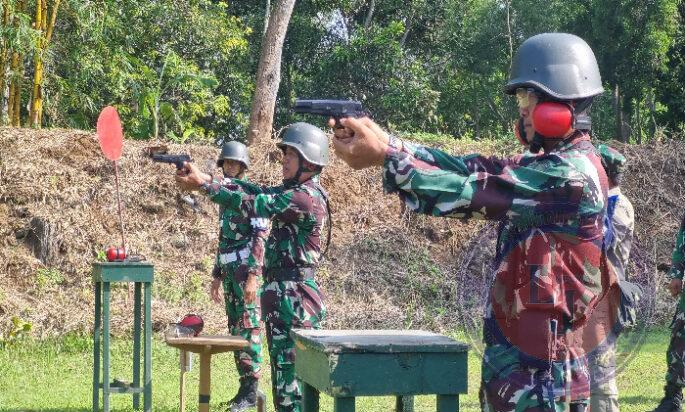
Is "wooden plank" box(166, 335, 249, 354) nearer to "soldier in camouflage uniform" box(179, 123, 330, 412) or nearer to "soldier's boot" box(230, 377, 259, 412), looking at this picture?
"soldier in camouflage uniform" box(179, 123, 330, 412)

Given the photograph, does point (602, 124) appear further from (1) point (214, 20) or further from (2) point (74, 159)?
(2) point (74, 159)

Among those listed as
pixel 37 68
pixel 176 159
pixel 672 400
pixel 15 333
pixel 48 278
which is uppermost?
pixel 37 68

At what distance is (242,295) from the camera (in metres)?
9.05

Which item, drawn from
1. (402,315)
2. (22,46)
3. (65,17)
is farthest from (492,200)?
(65,17)

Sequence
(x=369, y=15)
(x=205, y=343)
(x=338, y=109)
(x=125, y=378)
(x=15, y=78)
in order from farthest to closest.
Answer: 1. (x=369, y=15)
2. (x=15, y=78)
3. (x=125, y=378)
4. (x=205, y=343)
5. (x=338, y=109)

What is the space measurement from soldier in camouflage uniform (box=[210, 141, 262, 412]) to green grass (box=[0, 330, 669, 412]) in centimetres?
41

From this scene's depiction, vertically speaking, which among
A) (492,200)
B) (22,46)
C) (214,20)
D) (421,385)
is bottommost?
(421,385)

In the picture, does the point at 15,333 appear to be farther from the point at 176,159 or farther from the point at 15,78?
the point at 176,159

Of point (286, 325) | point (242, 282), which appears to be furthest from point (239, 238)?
point (286, 325)

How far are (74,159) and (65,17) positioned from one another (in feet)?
9.55

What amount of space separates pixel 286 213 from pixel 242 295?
6.46 feet

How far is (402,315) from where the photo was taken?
580 inches

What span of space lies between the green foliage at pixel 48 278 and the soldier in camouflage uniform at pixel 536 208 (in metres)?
10.8

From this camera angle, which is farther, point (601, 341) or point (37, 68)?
point (37, 68)
